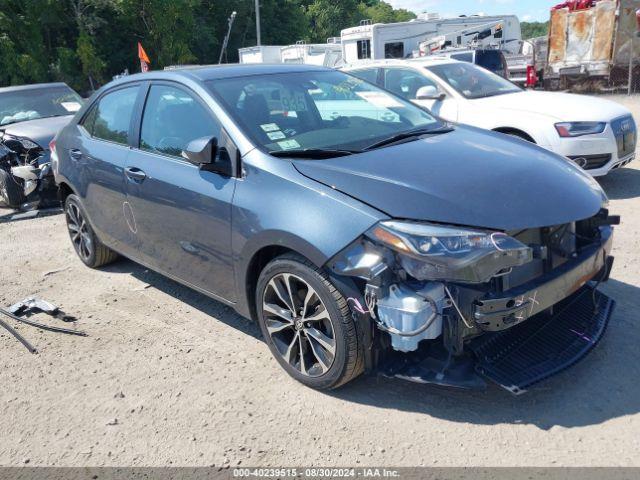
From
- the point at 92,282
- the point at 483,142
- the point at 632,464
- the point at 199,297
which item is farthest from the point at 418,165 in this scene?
the point at 92,282

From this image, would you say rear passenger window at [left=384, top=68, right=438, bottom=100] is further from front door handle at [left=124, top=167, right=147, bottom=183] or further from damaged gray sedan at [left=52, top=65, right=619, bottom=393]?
front door handle at [left=124, top=167, right=147, bottom=183]

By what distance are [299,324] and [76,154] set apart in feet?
9.55

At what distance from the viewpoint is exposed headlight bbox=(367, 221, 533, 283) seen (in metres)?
2.66

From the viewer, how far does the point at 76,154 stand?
499cm

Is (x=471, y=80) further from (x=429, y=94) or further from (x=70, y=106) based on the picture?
(x=70, y=106)

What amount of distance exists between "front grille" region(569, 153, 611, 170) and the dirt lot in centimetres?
271

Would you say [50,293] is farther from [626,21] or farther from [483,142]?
[626,21]

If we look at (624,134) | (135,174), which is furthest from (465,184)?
(624,134)

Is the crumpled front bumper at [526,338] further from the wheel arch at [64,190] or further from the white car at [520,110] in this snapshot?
the wheel arch at [64,190]

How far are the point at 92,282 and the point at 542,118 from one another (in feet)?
17.0

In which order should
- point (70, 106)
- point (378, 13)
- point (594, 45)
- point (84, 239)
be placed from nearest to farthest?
point (84, 239), point (70, 106), point (594, 45), point (378, 13)

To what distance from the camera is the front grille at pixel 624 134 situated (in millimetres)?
6672

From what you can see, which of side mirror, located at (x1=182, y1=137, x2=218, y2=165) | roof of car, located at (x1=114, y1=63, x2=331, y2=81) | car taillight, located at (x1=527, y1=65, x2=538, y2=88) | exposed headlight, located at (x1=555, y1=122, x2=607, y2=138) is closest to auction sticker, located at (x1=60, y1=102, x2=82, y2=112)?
roof of car, located at (x1=114, y1=63, x2=331, y2=81)

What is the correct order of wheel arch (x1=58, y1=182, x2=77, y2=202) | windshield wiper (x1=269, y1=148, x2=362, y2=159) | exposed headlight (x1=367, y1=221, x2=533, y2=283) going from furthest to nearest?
1. wheel arch (x1=58, y1=182, x2=77, y2=202)
2. windshield wiper (x1=269, y1=148, x2=362, y2=159)
3. exposed headlight (x1=367, y1=221, x2=533, y2=283)
